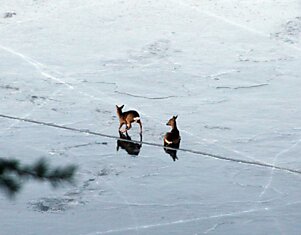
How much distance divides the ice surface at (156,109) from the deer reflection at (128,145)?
0.16 ft

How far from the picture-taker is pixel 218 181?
185 inches

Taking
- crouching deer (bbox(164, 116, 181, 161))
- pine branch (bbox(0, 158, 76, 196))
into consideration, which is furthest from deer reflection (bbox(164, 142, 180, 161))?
pine branch (bbox(0, 158, 76, 196))

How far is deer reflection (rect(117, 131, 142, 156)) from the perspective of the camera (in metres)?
5.23

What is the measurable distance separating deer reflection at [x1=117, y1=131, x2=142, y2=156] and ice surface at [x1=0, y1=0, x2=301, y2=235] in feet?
0.16

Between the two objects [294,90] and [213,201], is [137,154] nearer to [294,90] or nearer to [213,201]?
[213,201]

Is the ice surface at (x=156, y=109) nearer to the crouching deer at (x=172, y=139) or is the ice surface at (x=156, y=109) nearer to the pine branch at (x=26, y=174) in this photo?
the crouching deer at (x=172, y=139)

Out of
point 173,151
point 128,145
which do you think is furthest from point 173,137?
point 128,145

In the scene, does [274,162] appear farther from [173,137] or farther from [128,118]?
[128,118]

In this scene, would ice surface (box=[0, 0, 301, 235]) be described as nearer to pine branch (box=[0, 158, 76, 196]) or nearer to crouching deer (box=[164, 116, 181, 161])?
crouching deer (box=[164, 116, 181, 161])

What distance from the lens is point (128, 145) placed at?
534 centimetres

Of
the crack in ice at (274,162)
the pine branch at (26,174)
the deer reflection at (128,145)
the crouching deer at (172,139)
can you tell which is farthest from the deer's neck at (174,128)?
the pine branch at (26,174)

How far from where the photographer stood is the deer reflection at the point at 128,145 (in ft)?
17.1

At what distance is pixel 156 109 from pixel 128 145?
0.75 m

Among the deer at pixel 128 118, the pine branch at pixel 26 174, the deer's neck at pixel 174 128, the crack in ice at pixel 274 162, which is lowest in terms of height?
the pine branch at pixel 26 174
